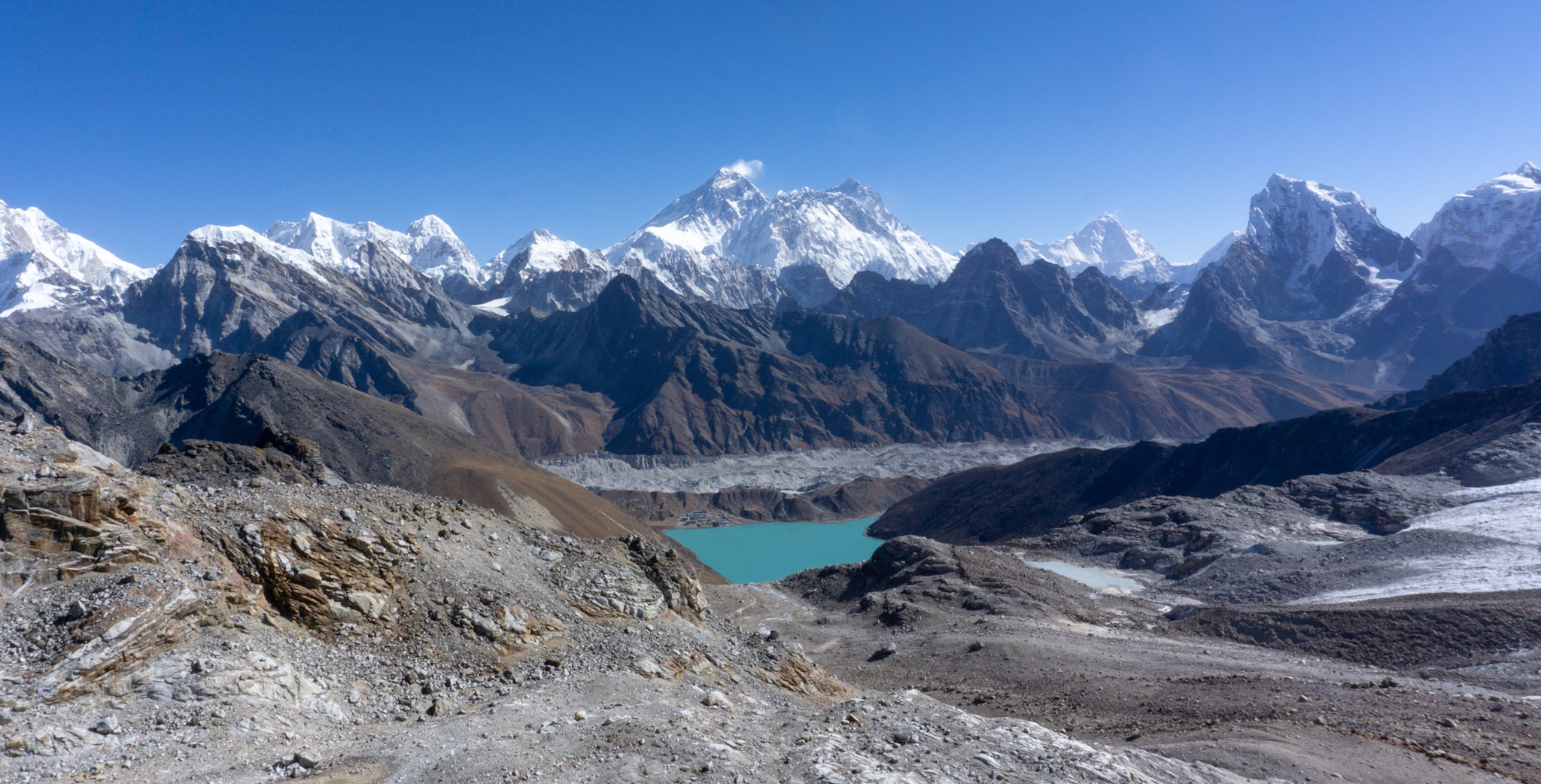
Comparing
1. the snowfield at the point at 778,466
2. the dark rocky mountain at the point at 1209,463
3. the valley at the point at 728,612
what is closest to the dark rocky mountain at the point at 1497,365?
the dark rocky mountain at the point at 1209,463

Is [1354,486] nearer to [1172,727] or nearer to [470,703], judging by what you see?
[1172,727]

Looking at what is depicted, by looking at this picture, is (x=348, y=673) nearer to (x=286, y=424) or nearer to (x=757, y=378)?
(x=286, y=424)

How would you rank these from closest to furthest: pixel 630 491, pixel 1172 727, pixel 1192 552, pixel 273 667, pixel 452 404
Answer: pixel 273 667 < pixel 1172 727 < pixel 1192 552 < pixel 630 491 < pixel 452 404

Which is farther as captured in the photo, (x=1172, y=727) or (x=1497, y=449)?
(x=1497, y=449)

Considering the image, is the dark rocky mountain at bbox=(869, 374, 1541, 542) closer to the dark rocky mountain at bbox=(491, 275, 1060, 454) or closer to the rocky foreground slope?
the rocky foreground slope

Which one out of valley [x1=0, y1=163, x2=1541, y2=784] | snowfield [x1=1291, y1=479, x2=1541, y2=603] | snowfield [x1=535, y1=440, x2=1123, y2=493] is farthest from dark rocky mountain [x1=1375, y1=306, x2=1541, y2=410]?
snowfield [x1=1291, y1=479, x2=1541, y2=603]

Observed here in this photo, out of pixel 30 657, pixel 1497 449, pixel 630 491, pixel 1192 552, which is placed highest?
pixel 1497 449

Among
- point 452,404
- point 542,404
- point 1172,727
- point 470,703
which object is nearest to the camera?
point 470,703

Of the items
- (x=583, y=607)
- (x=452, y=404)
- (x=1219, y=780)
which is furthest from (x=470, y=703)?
(x=452, y=404)
